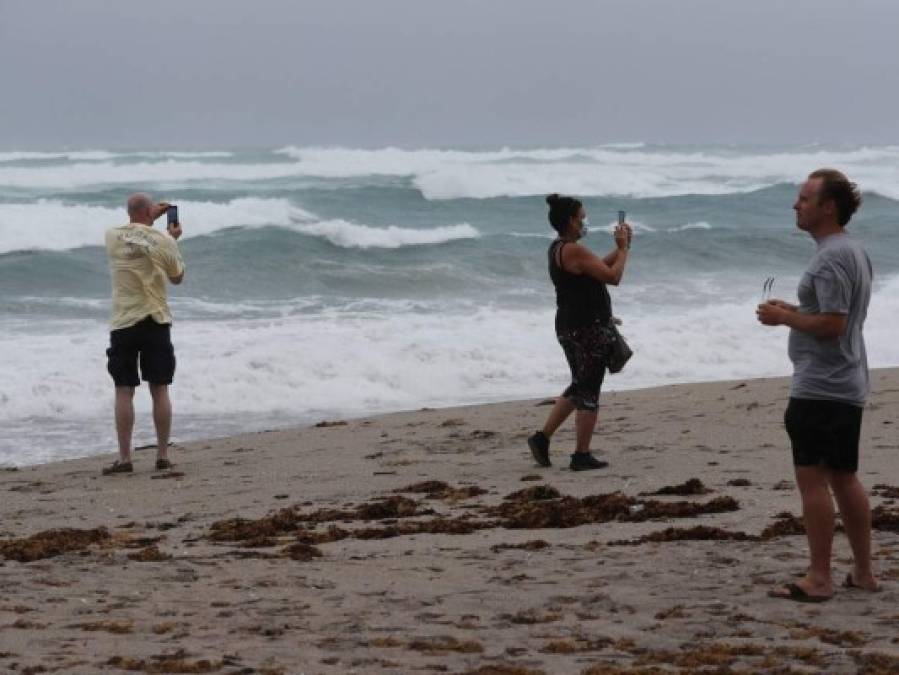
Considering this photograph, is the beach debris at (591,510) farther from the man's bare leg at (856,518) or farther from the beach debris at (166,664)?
the beach debris at (166,664)

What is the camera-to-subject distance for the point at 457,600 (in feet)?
17.4

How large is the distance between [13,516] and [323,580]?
8.93 ft

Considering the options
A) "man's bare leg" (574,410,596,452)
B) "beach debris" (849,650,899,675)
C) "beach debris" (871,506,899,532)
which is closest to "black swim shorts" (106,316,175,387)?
"man's bare leg" (574,410,596,452)

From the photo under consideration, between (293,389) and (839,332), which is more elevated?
(839,332)

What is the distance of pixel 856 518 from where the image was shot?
5.19 meters

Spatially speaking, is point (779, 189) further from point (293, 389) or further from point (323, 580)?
point (323, 580)

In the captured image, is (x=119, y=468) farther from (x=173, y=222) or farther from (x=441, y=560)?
(x=441, y=560)

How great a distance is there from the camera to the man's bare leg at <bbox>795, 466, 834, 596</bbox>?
5113 mm

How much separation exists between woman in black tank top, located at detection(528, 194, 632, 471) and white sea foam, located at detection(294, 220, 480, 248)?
68.5 feet

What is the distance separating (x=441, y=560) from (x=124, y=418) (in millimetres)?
3549

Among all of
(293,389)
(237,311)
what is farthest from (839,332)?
(237,311)

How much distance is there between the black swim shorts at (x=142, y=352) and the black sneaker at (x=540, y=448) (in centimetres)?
223

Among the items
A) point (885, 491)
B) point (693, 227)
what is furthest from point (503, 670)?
point (693, 227)

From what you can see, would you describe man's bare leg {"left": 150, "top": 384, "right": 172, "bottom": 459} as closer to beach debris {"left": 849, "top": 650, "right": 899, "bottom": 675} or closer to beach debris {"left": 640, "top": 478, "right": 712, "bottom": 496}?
beach debris {"left": 640, "top": 478, "right": 712, "bottom": 496}
